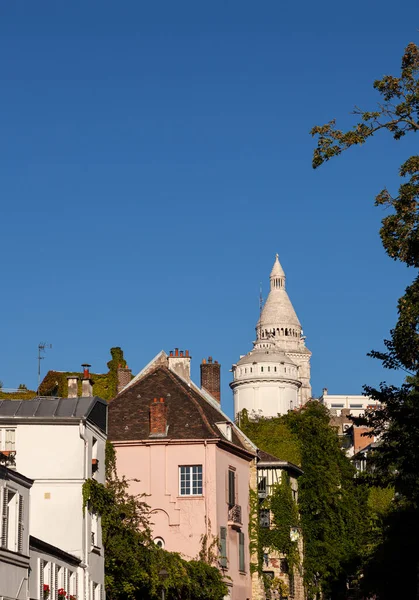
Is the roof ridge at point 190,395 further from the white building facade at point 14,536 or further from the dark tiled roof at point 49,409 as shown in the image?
the white building facade at point 14,536

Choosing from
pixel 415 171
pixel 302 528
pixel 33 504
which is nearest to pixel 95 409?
pixel 33 504

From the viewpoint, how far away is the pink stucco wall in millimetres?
57375

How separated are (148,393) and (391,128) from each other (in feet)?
101

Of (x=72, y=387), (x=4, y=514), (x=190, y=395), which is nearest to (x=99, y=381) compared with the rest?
(x=190, y=395)

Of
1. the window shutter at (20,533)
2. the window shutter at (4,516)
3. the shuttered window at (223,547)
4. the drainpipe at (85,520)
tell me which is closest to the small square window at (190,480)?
the shuttered window at (223,547)

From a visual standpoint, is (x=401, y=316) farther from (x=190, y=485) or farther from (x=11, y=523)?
(x=190, y=485)

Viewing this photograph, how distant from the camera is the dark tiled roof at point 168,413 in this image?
58812 mm

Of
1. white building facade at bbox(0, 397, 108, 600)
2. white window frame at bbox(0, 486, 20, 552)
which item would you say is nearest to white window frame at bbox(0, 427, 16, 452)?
white building facade at bbox(0, 397, 108, 600)

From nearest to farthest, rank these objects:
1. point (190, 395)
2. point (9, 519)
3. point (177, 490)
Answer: point (9, 519) < point (177, 490) < point (190, 395)

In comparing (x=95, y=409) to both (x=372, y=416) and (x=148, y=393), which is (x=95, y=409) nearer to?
(x=372, y=416)

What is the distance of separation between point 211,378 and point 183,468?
1270cm

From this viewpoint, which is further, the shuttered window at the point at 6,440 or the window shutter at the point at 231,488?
the window shutter at the point at 231,488

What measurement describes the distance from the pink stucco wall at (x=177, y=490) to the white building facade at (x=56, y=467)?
1633 cm

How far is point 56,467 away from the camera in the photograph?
40062 millimetres
